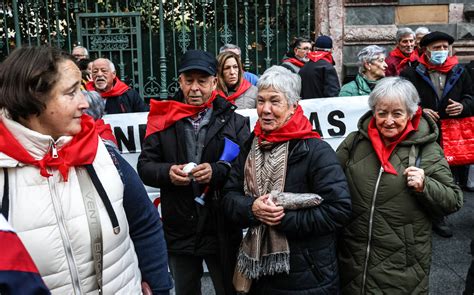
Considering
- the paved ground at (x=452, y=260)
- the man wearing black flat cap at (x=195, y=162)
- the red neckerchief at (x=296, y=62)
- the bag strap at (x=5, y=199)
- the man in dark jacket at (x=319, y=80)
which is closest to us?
the bag strap at (x=5, y=199)

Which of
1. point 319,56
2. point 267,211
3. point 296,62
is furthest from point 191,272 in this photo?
point 296,62

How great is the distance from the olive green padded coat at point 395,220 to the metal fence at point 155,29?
4.68m

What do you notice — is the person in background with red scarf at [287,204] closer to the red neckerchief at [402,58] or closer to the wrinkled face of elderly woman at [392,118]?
the wrinkled face of elderly woman at [392,118]

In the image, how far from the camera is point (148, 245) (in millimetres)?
2213

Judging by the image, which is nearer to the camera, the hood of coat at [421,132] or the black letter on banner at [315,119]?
the hood of coat at [421,132]

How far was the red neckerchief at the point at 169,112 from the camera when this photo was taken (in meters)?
3.27

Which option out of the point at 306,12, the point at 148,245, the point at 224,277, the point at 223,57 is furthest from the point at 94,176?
the point at 306,12

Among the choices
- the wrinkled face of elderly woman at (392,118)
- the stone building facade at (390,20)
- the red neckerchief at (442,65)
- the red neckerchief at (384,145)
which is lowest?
the red neckerchief at (384,145)

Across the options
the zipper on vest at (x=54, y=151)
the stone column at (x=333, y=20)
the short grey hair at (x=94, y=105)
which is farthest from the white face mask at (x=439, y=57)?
the zipper on vest at (x=54, y=151)

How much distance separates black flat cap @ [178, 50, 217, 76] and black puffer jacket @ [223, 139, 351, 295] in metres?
0.81

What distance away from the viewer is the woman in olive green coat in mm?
5137

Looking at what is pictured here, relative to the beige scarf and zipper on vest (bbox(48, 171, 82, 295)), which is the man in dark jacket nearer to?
the beige scarf

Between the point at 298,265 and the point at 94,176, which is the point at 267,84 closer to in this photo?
the point at 298,265

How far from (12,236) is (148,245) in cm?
83
